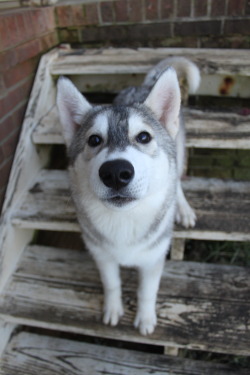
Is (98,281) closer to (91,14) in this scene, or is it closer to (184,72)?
(184,72)

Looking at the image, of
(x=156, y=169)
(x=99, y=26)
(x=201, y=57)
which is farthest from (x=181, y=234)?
(x=99, y=26)

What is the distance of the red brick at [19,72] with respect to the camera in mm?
1988

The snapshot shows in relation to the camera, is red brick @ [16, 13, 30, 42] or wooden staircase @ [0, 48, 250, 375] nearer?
wooden staircase @ [0, 48, 250, 375]

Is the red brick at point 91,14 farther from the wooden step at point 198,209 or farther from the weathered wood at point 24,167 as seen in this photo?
the wooden step at point 198,209

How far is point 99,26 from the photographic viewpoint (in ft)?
8.17

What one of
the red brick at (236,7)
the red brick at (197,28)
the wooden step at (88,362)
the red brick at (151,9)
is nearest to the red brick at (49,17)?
the red brick at (151,9)

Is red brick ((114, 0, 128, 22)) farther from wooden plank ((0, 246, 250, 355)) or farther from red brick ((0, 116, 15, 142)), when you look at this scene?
wooden plank ((0, 246, 250, 355))

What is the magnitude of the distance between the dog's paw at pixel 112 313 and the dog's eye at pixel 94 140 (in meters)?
0.85

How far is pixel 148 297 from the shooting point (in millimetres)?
1595

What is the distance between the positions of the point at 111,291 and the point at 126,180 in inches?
30.4

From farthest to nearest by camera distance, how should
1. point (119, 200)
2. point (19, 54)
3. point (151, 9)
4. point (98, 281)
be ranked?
1. point (151, 9)
2. point (19, 54)
3. point (98, 281)
4. point (119, 200)

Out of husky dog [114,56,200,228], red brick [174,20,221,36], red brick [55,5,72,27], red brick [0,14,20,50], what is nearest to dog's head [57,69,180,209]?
husky dog [114,56,200,228]

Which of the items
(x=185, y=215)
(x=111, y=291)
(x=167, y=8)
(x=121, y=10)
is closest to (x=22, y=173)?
(x=111, y=291)

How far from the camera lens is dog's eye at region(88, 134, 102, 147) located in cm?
134
